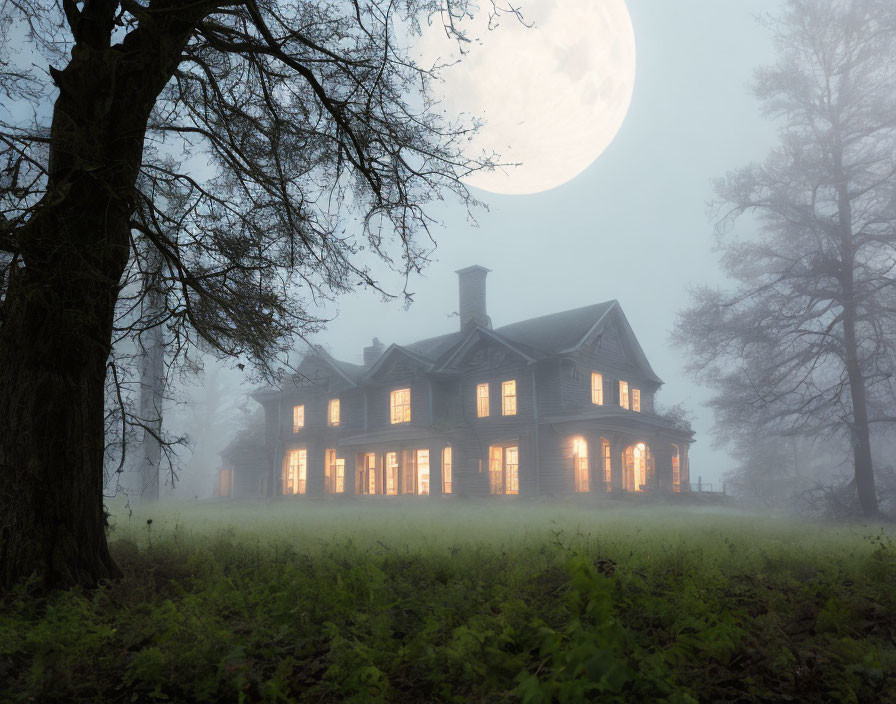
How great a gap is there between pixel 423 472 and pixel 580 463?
297 inches

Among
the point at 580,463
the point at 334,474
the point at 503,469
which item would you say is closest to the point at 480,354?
the point at 503,469

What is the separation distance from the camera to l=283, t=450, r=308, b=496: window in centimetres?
3584

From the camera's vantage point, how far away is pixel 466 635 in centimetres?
419

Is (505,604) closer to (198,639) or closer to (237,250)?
(198,639)

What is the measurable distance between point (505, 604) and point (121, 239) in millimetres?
5545

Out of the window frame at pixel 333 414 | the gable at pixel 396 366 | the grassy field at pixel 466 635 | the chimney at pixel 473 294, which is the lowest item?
the grassy field at pixel 466 635

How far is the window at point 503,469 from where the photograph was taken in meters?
28.2

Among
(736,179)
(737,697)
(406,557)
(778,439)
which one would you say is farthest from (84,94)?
(778,439)

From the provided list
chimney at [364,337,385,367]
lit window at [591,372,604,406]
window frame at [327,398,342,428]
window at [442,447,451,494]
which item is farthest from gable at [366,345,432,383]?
lit window at [591,372,604,406]

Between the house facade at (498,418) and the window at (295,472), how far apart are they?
1.35ft

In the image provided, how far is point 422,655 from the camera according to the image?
4375mm

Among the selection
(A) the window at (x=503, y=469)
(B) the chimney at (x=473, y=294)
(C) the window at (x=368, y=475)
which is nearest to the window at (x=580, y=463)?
(A) the window at (x=503, y=469)

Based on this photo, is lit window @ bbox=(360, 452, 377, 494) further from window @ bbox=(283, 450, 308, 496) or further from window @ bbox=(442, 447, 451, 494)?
window @ bbox=(442, 447, 451, 494)

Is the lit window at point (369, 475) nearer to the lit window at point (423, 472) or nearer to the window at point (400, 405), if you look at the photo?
the window at point (400, 405)
